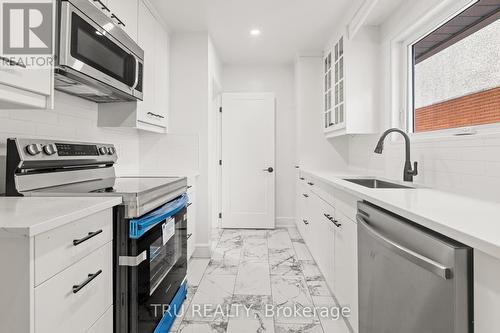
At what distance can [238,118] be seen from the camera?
455cm

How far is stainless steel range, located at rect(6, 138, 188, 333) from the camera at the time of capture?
133 centimetres

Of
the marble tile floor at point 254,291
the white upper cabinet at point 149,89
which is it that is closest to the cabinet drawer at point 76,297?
the marble tile floor at point 254,291

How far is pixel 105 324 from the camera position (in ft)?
4.00

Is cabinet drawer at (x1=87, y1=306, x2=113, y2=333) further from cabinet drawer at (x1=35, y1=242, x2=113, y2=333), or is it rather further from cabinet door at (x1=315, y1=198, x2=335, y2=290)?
cabinet door at (x1=315, y1=198, x2=335, y2=290)

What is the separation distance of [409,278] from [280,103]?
384cm

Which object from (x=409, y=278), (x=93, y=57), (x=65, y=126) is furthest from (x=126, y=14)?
(x=409, y=278)

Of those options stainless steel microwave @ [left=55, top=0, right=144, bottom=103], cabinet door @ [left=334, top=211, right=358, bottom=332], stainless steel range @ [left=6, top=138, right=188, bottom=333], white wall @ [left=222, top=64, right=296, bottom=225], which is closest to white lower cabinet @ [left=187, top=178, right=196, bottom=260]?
stainless steel range @ [left=6, top=138, right=188, bottom=333]

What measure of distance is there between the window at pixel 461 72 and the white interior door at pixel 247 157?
235cm

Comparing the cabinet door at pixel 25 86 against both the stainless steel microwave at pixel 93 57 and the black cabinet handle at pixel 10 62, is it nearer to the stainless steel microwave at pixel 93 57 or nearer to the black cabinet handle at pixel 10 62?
the black cabinet handle at pixel 10 62

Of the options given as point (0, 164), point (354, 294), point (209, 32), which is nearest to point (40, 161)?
point (0, 164)

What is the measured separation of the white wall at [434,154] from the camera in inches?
59.7

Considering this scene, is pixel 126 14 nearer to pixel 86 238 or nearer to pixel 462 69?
pixel 86 238

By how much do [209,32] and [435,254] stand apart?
324cm

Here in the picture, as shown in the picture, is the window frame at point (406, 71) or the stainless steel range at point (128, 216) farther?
the window frame at point (406, 71)
